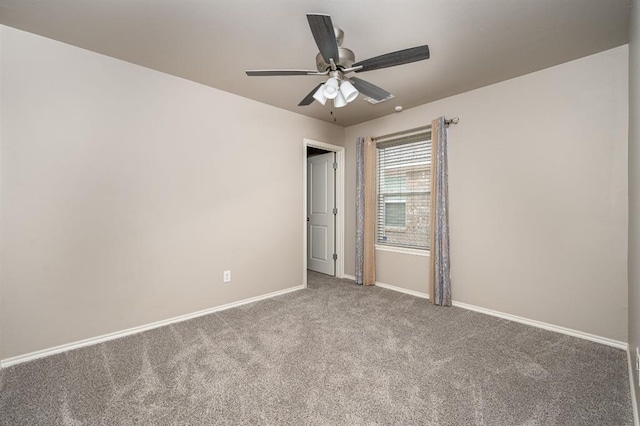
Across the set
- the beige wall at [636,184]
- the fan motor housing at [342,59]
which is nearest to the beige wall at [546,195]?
the beige wall at [636,184]

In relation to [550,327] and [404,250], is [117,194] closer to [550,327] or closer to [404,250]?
[404,250]

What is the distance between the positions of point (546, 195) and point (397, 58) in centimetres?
207

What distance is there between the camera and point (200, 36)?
2127 mm

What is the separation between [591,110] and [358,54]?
210 centimetres

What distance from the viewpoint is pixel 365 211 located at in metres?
4.07

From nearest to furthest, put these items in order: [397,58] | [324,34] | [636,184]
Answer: [324,34], [636,184], [397,58]

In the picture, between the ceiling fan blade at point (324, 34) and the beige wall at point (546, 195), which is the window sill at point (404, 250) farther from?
the ceiling fan blade at point (324, 34)

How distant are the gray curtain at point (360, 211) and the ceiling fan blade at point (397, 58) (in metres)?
2.34

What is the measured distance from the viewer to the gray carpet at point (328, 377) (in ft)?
4.99

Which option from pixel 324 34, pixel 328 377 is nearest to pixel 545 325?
pixel 328 377

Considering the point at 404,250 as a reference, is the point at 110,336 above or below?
below

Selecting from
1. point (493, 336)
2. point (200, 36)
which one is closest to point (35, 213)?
point (200, 36)

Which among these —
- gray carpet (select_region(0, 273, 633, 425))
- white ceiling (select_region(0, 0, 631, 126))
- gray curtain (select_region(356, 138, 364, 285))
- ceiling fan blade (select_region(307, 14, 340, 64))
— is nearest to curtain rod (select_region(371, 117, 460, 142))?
gray curtain (select_region(356, 138, 364, 285))

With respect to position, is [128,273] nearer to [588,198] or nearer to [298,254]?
[298,254]
